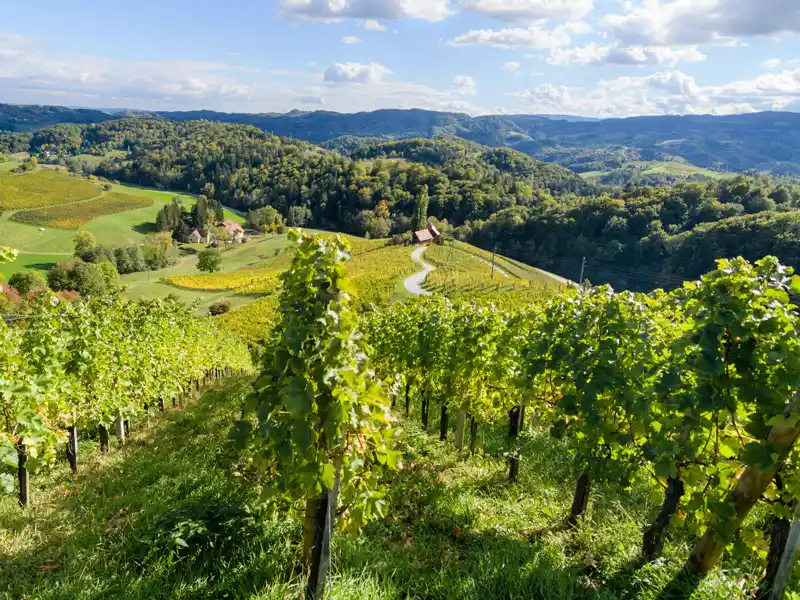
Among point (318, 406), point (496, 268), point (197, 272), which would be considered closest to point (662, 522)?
point (318, 406)

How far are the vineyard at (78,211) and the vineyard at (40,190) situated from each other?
14.5 feet

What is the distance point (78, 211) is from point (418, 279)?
111708 millimetres

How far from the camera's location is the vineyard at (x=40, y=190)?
125 meters

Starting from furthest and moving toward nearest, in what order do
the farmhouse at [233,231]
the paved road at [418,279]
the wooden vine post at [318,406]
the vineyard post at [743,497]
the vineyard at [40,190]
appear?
the vineyard at [40,190] < the farmhouse at [233,231] < the paved road at [418,279] < the vineyard post at [743,497] < the wooden vine post at [318,406]

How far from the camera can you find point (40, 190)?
137 m

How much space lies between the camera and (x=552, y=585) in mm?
4695

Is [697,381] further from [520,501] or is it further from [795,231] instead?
[795,231]

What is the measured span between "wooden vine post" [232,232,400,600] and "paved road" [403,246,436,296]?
41.6 meters

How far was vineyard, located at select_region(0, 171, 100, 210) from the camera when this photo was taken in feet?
410

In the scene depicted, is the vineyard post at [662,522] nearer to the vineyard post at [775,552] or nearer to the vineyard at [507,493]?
the vineyard at [507,493]

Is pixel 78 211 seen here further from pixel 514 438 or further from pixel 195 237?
pixel 514 438

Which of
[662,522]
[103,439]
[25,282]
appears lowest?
[25,282]

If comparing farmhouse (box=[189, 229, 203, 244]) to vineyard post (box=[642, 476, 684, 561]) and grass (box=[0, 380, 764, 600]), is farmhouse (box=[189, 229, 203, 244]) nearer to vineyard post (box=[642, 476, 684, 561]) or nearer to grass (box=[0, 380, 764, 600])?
grass (box=[0, 380, 764, 600])

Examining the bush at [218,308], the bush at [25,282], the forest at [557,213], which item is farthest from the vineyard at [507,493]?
the forest at [557,213]
